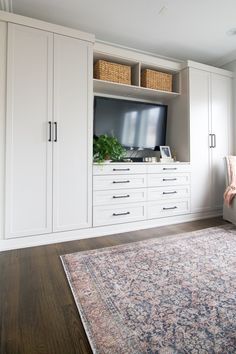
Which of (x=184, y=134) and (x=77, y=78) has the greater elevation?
(x=77, y=78)

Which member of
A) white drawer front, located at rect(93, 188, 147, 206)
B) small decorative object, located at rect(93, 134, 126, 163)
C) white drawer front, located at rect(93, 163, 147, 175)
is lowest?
white drawer front, located at rect(93, 188, 147, 206)

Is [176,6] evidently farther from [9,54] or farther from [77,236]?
[77,236]

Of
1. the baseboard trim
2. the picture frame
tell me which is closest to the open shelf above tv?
the picture frame

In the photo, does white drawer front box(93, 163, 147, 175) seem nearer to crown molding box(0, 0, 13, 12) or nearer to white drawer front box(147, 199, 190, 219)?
white drawer front box(147, 199, 190, 219)

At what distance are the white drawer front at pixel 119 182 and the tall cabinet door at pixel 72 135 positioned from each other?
0.36ft

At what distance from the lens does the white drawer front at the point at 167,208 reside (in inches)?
121

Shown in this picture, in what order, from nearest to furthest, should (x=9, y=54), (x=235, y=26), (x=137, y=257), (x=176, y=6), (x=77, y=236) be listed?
(x=137, y=257), (x=9, y=54), (x=176, y=6), (x=77, y=236), (x=235, y=26)

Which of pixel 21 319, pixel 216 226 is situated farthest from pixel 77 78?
pixel 216 226

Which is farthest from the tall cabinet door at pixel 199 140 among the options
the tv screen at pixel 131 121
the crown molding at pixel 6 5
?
the crown molding at pixel 6 5

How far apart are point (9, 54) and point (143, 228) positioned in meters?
2.54

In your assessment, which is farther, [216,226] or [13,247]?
[216,226]

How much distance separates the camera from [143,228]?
3010mm

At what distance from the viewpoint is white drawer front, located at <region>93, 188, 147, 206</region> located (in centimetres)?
271

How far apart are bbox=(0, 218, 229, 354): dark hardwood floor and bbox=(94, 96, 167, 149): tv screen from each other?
165 cm
